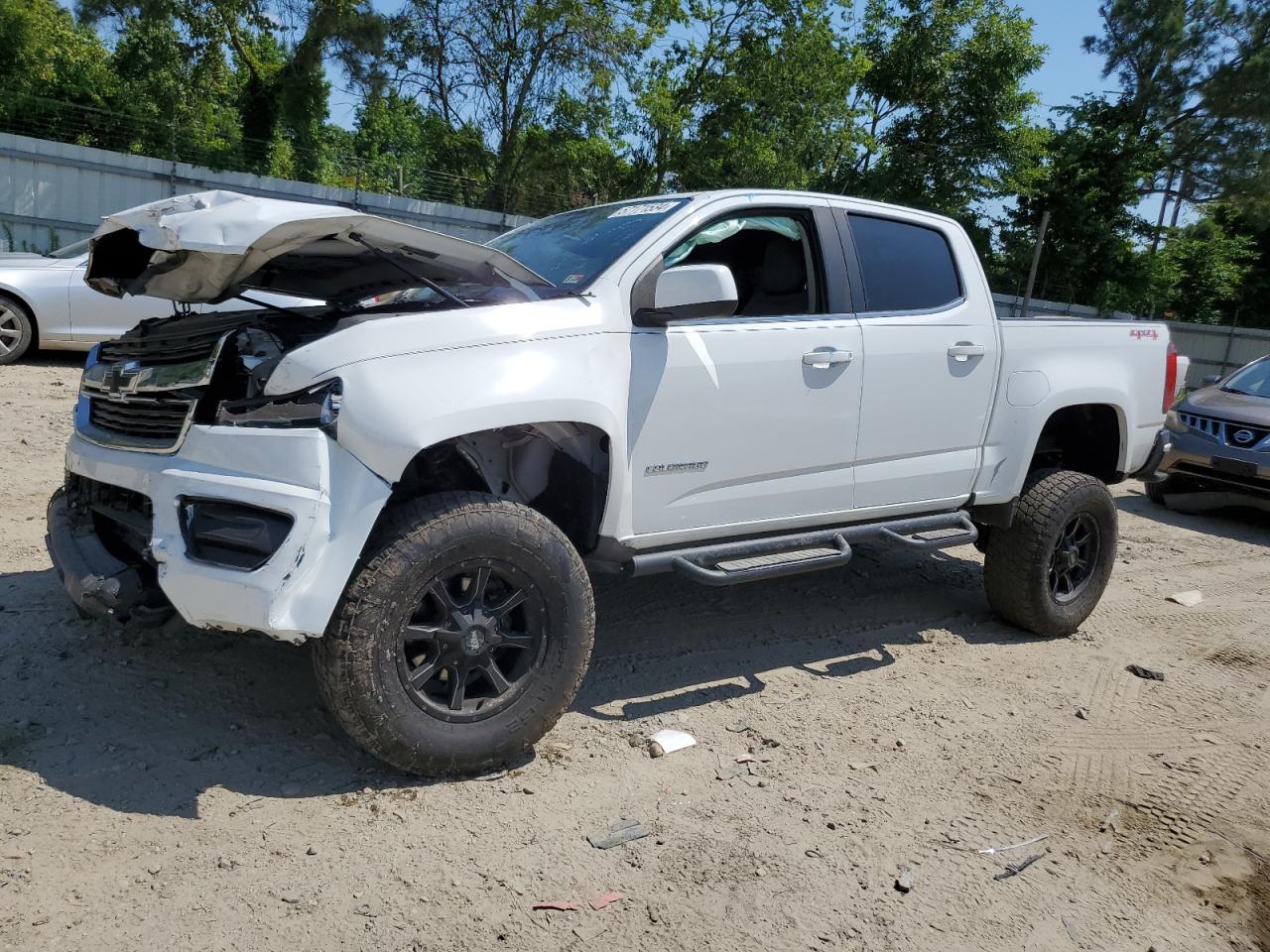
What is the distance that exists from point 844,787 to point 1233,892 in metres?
1.21

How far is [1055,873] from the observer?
10.2ft

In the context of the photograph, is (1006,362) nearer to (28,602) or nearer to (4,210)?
(28,602)

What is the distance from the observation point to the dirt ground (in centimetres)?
268

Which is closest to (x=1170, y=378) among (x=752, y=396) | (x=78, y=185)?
(x=752, y=396)

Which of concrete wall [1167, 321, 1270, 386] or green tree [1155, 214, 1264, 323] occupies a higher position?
green tree [1155, 214, 1264, 323]

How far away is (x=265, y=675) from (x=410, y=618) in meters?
1.08

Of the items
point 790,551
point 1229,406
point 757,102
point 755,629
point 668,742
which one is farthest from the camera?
point 757,102

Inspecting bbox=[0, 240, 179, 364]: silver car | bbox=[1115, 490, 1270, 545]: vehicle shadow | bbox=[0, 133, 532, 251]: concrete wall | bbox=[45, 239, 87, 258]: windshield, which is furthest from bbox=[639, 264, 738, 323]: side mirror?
bbox=[0, 133, 532, 251]: concrete wall

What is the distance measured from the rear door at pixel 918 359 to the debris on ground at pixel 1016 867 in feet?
5.48

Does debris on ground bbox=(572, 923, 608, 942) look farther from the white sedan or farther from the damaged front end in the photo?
the white sedan

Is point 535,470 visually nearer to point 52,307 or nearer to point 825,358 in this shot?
point 825,358

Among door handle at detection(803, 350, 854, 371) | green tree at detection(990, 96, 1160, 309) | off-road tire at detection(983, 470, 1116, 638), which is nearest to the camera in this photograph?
door handle at detection(803, 350, 854, 371)

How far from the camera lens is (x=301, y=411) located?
9.78 ft

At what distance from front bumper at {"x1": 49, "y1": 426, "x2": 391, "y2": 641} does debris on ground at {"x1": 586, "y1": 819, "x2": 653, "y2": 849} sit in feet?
3.43
